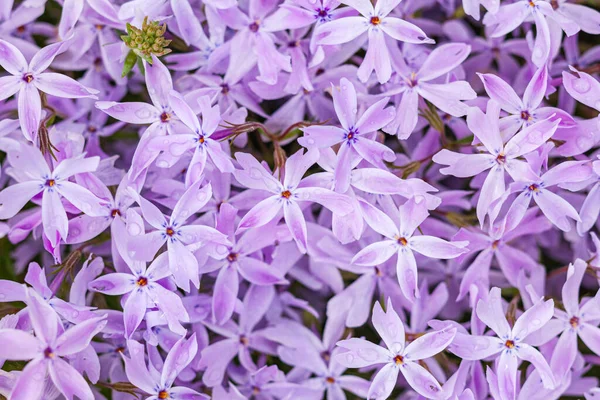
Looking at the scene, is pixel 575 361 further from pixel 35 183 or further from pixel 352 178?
pixel 35 183

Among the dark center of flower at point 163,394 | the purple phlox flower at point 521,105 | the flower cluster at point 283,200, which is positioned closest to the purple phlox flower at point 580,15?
the flower cluster at point 283,200

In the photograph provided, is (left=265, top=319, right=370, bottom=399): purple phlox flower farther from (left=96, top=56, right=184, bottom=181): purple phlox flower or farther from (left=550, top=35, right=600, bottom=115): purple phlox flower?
(left=550, top=35, right=600, bottom=115): purple phlox flower

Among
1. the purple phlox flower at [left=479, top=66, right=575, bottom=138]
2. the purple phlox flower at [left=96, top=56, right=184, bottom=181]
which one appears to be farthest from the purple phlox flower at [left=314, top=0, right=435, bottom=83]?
the purple phlox flower at [left=96, top=56, right=184, bottom=181]

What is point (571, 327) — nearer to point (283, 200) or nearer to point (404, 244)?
point (404, 244)

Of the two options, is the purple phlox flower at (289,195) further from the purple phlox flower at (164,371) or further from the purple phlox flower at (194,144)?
the purple phlox flower at (164,371)

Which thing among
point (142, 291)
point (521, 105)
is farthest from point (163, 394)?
point (521, 105)

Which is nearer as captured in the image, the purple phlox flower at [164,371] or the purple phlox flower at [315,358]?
the purple phlox flower at [164,371]
